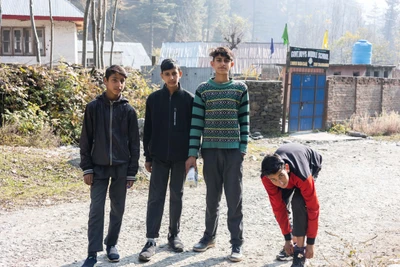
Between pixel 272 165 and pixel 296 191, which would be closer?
pixel 272 165

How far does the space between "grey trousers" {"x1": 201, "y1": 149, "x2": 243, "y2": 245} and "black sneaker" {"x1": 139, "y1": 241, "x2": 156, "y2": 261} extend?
689mm

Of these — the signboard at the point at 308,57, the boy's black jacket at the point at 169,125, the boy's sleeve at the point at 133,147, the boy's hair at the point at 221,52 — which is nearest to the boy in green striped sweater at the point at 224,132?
the boy's hair at the point at 221,52

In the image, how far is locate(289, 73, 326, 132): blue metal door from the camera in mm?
15820

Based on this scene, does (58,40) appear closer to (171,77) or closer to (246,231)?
(246,231)

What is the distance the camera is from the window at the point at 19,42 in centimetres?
2081

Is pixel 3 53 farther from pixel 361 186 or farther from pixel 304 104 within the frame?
pixel 361 186

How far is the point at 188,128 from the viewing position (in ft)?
15.9

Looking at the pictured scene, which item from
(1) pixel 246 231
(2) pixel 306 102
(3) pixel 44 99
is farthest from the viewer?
(2) pixel 306 102

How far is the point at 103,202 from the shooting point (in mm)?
4480


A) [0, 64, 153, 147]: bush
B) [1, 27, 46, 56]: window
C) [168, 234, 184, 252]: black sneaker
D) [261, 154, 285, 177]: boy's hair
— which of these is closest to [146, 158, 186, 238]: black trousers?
[168, 234, 184, 252]: black sneaker

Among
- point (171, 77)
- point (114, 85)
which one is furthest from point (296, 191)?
point (114, 85)

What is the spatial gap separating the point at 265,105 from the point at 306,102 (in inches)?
74.6

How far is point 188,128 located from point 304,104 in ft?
38.8

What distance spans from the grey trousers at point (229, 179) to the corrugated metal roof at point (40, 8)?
57.6ft
